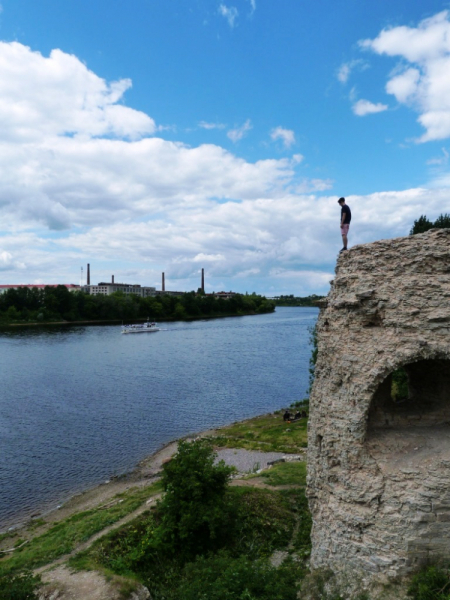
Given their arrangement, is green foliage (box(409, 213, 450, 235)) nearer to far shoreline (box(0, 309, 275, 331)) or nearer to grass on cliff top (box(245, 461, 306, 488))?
grass on cliff top (box(245, 461, 306, 488))

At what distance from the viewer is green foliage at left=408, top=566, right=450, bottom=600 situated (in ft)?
22.5

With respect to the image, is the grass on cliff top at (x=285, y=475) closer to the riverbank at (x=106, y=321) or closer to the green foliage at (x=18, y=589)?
the green foliage at (x=18, y=589)

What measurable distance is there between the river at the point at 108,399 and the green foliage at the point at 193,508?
32.0 feet

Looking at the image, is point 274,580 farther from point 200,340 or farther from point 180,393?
point 200,340

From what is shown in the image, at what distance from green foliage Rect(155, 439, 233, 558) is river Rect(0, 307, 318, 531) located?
384 inches

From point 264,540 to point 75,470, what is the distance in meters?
14.2

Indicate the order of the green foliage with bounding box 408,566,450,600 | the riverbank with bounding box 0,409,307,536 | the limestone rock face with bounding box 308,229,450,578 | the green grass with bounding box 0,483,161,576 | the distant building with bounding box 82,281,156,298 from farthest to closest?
the distant building with bounding box 82,281,156,298 < the riverbank with bounding box 0,409,307,536 < the green grass with bounding box 0,483,161,576 < the limestone rock face with bounding box 308,229,450,578 < the green foliage with bounding box 408,566,450,600

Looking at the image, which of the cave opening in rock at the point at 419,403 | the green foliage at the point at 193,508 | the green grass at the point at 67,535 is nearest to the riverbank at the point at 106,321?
the green grass at the point at 67,535

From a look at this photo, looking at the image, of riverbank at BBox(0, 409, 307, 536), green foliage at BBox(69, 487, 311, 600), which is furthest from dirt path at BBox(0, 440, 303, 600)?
green foliage at BBox(69, 487, 311, 600)

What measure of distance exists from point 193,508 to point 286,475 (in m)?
5.83

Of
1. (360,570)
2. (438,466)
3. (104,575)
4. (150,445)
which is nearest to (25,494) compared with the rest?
(150,445)

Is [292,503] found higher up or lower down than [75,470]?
higher up

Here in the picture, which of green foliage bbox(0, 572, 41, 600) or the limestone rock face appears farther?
green foliage bbox(0, 572, 41, 600)

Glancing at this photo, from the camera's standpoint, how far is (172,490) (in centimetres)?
1131
